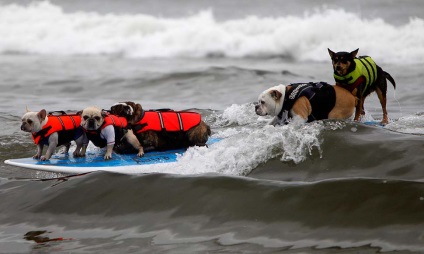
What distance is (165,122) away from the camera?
8922 millimetres

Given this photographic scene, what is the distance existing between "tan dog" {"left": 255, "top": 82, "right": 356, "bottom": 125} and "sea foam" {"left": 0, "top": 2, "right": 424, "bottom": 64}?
12.1m

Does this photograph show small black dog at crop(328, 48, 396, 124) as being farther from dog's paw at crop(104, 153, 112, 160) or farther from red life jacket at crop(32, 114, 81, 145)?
red life jacket at crop(32, 114, 81, 145)

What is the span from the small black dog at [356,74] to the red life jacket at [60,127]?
318 centimetres

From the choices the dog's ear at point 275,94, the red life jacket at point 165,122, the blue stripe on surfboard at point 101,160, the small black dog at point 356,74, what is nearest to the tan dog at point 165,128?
the red life jacket at point 165,122

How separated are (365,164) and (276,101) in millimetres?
1740

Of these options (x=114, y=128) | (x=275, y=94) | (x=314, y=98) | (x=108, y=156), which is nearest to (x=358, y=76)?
(x=314, y=98)

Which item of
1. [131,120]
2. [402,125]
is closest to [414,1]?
Result: [402,125]

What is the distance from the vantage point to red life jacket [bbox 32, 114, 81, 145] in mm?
8523

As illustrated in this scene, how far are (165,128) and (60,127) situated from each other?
1.24 metres

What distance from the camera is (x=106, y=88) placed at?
17172mm

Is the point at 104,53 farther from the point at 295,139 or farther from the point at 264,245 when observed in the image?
the point at 264,245

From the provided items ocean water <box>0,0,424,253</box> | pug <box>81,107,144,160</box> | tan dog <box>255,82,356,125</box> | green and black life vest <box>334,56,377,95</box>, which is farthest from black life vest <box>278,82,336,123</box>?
pug <box>81,107,144,160</box>

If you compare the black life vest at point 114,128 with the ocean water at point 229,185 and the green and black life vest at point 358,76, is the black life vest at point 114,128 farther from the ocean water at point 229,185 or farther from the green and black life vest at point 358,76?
the green and black life vest at point 358,76

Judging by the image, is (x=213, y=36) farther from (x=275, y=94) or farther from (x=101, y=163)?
(x=101, y=163)
